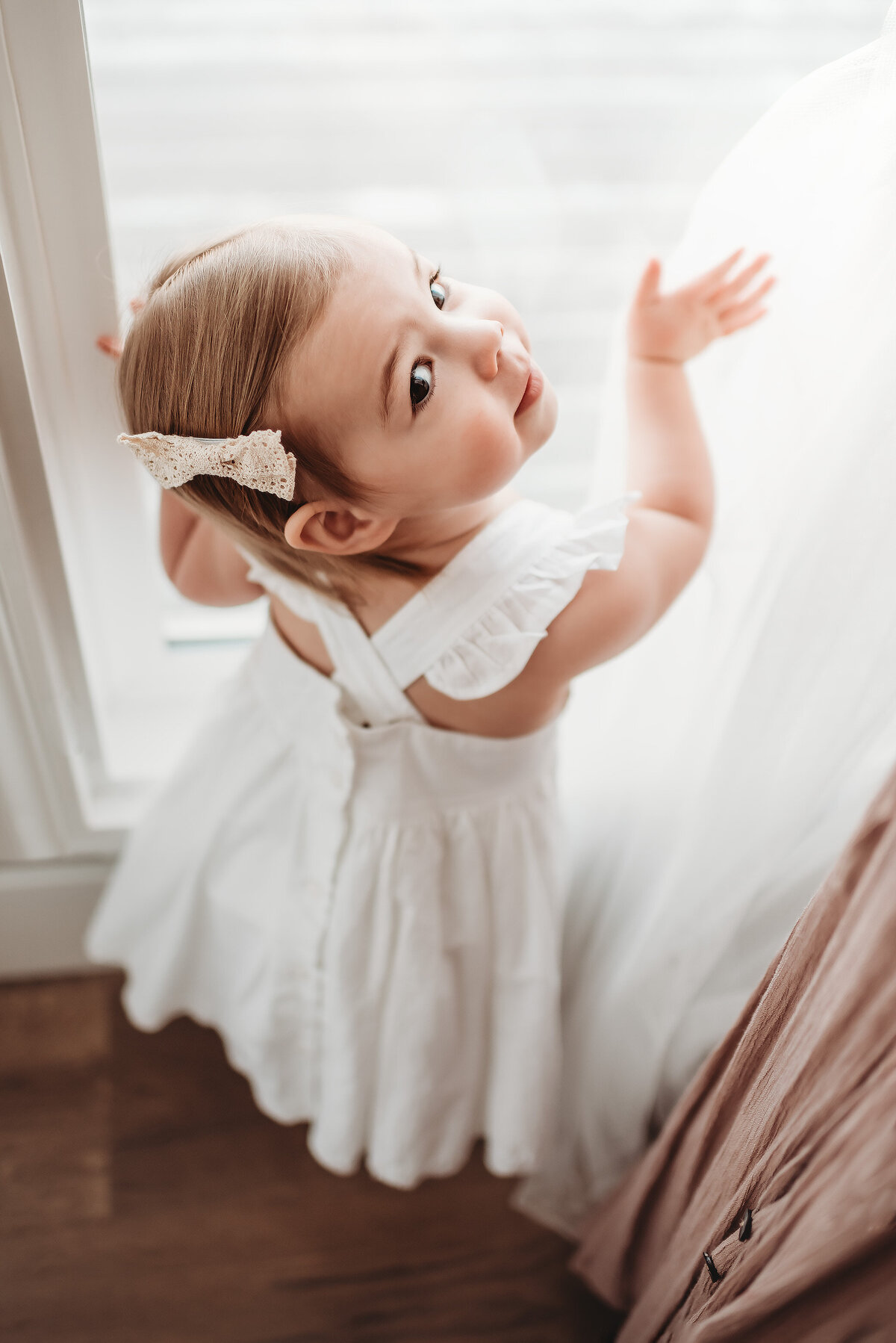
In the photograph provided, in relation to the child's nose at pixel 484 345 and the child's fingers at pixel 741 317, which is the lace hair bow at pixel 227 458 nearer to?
the child's nose at pixel 484 345

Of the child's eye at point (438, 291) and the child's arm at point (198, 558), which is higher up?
the child's eye at point (438, 291)

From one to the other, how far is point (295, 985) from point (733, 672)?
0.51 m

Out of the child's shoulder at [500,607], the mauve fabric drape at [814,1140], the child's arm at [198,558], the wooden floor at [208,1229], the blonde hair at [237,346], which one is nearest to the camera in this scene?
the mauve fabric drape at [814,1140]

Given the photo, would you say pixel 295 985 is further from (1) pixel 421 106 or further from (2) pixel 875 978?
(1) pixel 421 106

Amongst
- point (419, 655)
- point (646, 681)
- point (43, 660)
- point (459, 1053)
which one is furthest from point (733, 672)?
point (43, 660)

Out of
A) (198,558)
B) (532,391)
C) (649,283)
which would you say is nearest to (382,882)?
(198,558)

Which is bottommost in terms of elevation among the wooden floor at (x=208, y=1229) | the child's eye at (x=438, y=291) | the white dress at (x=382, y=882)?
the wooden floor at (x=208, y=1229)

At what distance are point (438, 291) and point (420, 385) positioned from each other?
0.27 feet

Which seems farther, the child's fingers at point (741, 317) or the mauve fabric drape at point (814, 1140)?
the child's fingers at point (741, 317)

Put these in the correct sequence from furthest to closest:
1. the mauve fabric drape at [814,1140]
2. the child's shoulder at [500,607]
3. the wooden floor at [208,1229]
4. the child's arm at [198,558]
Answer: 1. the wooden floor at [208,1229]
2. the child's arm at [198,558]
3. the child's shoulder at [500,607]
4. the mauve fabric drape at [814,1140]

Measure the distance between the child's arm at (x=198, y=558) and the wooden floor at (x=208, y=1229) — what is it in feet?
2.03

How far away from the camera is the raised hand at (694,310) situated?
0.70 m

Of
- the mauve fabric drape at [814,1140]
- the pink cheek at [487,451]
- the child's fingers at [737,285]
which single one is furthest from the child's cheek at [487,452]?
the mauve fabric drape at [814,1140]

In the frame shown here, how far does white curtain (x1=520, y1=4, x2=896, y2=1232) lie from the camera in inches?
24.2
